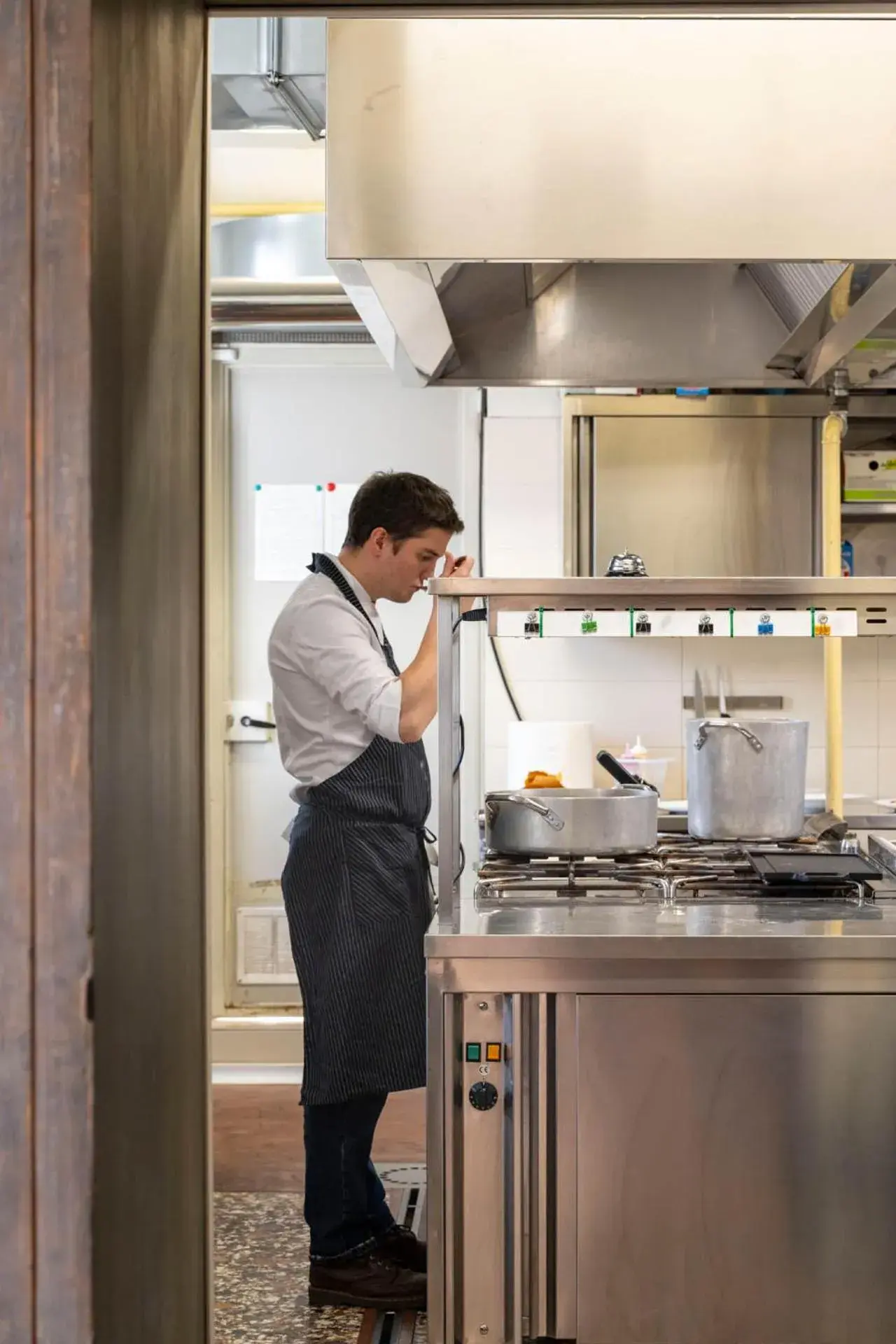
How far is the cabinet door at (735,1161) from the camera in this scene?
1.87 meters

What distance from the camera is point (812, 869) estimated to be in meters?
2.20

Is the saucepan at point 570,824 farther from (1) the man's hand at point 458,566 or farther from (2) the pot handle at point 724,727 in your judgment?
(1) the man's hand at point 458,566

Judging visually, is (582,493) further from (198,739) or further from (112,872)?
(112,872)

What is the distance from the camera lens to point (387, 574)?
3012 mm

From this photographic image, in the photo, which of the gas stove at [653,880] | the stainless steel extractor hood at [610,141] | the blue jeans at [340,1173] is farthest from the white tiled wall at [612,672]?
the stainless steel extractor hood at [610,141]

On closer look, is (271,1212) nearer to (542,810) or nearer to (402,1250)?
(402,1250)

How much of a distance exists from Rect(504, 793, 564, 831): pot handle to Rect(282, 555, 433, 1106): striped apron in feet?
1.68

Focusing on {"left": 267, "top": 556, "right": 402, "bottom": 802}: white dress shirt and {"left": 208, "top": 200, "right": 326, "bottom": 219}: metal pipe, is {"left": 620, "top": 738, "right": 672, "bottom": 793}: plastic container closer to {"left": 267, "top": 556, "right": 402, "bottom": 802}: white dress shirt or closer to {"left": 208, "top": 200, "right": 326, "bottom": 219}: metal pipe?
{"left": 267, "top": 556, "right": 402, "bottom": 802}: white dress shirt

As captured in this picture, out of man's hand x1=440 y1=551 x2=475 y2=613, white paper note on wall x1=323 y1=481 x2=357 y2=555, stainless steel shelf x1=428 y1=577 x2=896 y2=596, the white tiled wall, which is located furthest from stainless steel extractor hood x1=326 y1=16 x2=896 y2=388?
white paper note on wall x1=323 y1=481 x2=357 y2=555

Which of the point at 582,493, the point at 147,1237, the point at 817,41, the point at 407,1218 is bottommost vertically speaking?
the point at 407,1218

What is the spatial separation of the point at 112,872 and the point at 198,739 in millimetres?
511

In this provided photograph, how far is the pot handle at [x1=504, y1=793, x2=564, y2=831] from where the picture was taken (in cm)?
227

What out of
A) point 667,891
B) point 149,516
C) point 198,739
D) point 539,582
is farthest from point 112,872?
point 667,891

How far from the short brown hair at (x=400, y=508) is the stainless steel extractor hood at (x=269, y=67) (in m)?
0.84
